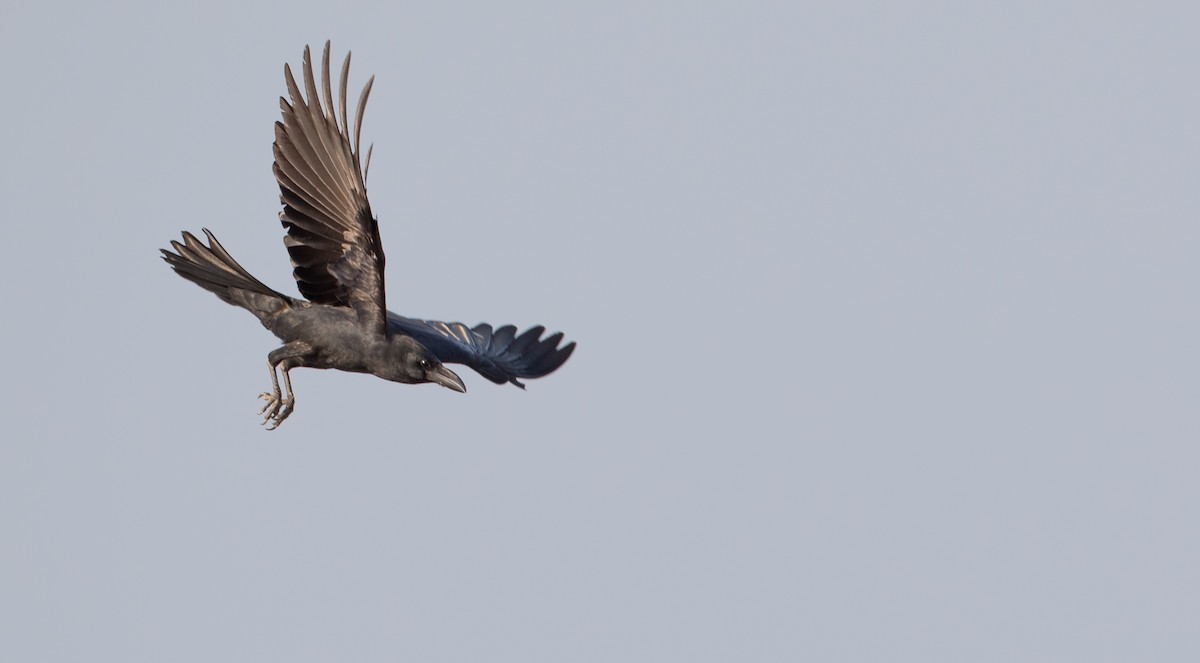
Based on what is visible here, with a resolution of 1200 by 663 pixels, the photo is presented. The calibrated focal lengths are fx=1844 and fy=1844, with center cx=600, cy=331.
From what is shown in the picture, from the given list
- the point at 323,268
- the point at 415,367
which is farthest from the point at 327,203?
the point at 415,367

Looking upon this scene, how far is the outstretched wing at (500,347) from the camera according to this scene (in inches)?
757

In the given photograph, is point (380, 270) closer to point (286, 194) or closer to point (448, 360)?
Result: point (286, 194)

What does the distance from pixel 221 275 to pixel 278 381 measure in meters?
1.25

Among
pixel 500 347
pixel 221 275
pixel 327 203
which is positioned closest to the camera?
pixel 327 203

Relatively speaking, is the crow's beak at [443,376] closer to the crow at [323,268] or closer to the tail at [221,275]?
the crow at [323,268]

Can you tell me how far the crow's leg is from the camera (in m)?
16.5

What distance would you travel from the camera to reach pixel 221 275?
56.1ft

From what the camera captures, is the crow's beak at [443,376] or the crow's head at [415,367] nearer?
the crow's head at [415,367]

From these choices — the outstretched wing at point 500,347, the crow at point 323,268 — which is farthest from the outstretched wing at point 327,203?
the outstretched wing at point 500,347

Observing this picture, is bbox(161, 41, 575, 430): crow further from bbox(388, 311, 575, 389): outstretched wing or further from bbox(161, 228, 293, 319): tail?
bbox(388, 311, 575, 389): outstretched wing

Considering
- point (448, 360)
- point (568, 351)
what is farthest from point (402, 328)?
point (568, 351)

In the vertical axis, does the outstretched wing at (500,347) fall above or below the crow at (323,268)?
above

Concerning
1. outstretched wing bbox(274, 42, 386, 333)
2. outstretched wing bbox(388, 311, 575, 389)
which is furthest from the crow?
outstretched wing bbox(388, 311, 575, 389)

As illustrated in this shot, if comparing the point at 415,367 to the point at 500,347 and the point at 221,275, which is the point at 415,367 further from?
the point at 500,347
